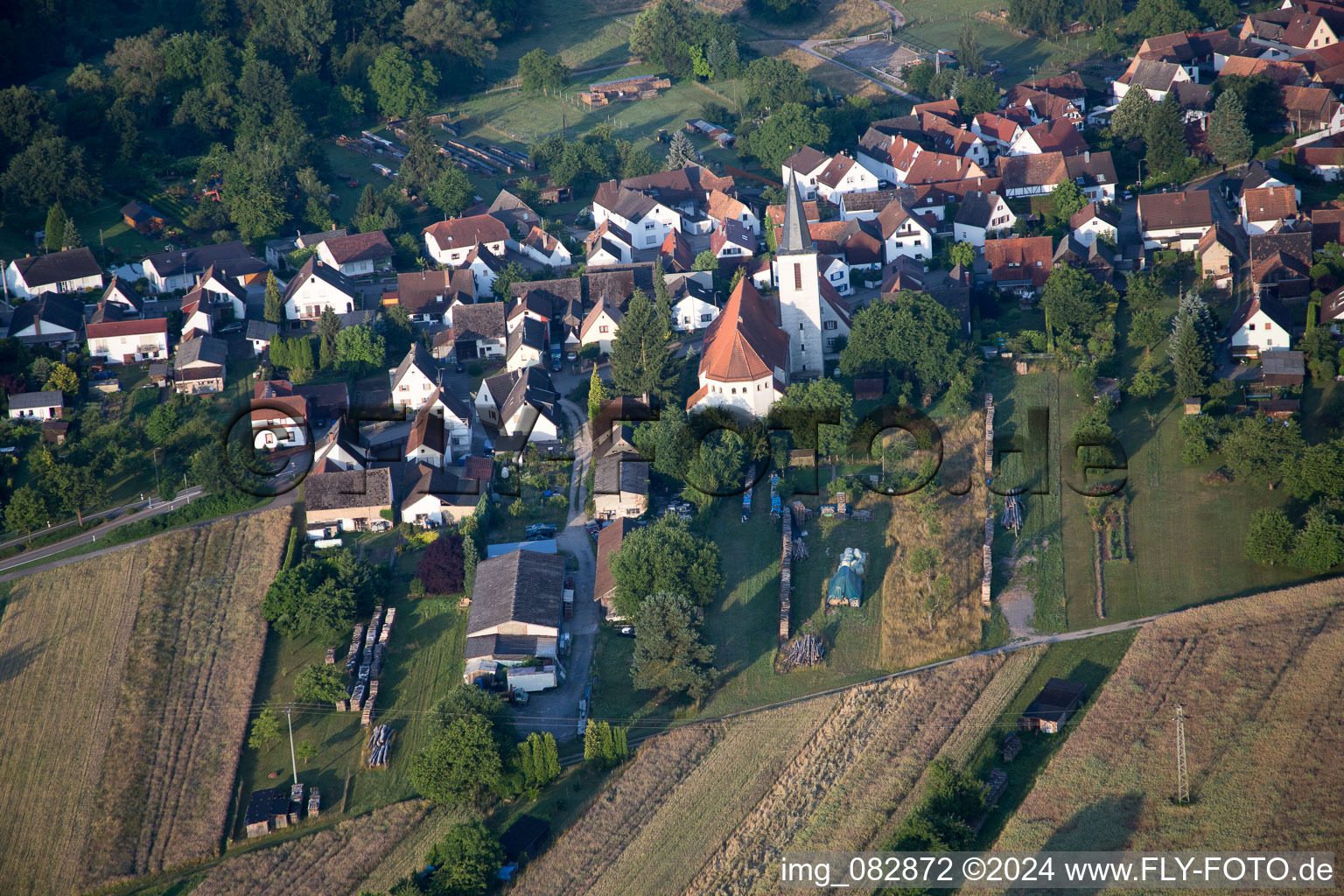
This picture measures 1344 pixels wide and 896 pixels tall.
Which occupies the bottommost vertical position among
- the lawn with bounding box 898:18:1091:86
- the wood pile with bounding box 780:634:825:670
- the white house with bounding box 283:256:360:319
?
the lawn with bounding box 898:18:1091:86

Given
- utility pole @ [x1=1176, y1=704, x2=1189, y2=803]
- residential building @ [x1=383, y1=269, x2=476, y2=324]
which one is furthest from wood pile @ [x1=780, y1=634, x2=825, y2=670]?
residential building @ [x1=383, y1=269, x2=476, y2=324]

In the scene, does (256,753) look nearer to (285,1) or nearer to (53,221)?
(53,221)

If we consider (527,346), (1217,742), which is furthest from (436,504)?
(1217,742)

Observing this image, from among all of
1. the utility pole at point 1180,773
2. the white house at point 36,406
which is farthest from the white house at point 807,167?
the utility pole at point 1180,773

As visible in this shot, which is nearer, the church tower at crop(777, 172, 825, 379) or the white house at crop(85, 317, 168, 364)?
the church tower at crop(777, 172, 825, 379)

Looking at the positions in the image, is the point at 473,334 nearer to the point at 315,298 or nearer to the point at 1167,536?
the point at 315,298

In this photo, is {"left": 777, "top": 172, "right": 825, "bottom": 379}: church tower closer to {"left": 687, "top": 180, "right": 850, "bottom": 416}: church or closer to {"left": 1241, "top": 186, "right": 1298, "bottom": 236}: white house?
{"left": 687, "top": 180, "right": 850, "bottom": 416}: church
